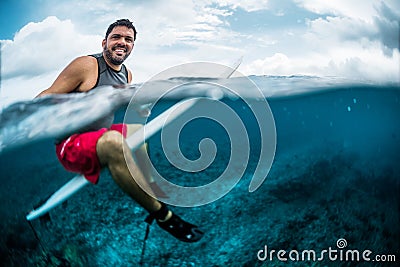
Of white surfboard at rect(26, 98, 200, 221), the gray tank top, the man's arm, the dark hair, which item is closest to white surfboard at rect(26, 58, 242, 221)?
white surfboard at rect(26, 98, 200, 221)

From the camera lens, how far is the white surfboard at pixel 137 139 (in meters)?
2.82

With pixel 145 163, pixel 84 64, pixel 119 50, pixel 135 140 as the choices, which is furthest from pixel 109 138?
pixel 119 50

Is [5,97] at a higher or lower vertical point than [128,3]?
lower

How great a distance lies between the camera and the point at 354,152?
4188 mm

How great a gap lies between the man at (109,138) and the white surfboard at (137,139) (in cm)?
6

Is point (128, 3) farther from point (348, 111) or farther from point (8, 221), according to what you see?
point (348, 111)

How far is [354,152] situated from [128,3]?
3.03m

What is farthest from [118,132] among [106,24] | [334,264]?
[334,264]

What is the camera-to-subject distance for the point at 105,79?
2828mm

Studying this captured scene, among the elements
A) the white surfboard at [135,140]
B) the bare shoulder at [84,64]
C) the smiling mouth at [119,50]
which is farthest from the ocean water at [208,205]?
the smiling mouth at [119,50]

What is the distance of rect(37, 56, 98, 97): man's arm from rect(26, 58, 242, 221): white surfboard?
0.55m

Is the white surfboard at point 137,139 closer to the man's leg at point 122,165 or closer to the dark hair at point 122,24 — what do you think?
the man's leg at point 122,165

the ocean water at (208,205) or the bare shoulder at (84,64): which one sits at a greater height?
the bare shoulder at (84,64)

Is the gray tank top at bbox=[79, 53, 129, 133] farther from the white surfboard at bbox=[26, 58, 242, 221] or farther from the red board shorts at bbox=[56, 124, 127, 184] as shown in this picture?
the white surfboard at bbox=[26, 58, 242, 221]
